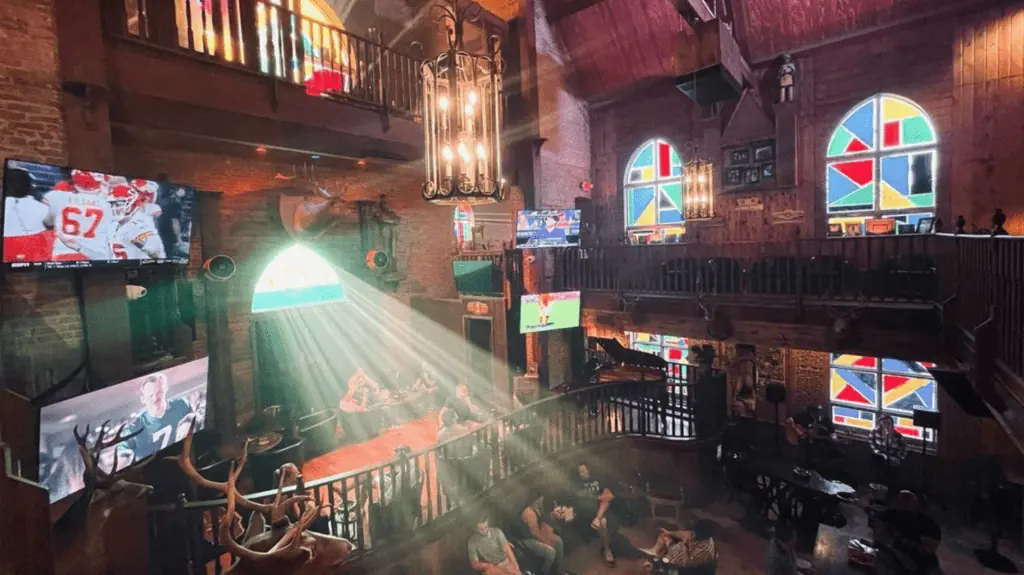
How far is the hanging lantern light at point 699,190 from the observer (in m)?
8.02

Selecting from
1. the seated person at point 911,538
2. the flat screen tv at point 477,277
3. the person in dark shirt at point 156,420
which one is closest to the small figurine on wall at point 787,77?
the flat screen tv at point 477,277

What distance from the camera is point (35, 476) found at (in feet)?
13.6

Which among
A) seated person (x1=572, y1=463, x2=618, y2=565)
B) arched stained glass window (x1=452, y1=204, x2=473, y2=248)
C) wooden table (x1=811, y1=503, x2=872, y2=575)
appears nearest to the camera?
wooden table (x1=811, y1=503, x2=872, y2=575)

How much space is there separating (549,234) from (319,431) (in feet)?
17.6

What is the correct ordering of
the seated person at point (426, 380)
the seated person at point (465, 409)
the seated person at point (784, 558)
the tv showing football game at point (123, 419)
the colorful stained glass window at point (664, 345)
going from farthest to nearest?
the colorful stained glass window at point (664, 345) < the seated person at point (426, 380) < the seated person at point (465, 409) < the seated person at point (784, 558) < the tv showing football game at point (123, 419)

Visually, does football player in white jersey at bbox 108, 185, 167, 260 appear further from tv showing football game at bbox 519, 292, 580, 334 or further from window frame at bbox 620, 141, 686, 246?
window frame at bbox 620, 141, 686, 246

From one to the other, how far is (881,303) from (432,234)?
26.3 feet

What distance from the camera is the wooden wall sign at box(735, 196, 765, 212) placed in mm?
9273

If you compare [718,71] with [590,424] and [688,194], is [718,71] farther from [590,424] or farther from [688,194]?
[590,424]

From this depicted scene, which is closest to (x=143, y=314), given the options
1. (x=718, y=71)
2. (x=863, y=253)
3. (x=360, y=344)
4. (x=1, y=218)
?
(x=1, y=218)

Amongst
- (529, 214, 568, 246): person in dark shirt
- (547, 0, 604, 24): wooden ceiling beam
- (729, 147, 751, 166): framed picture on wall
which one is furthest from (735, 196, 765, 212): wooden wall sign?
(547, 0, 604, 24): wooden ceiling beam

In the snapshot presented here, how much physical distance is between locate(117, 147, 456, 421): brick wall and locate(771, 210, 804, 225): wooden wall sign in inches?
265

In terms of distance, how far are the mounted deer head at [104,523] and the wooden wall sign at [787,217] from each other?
9955mm

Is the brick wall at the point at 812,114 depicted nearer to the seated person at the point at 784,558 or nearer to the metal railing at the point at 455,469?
the metal railing at the point at 455,469
